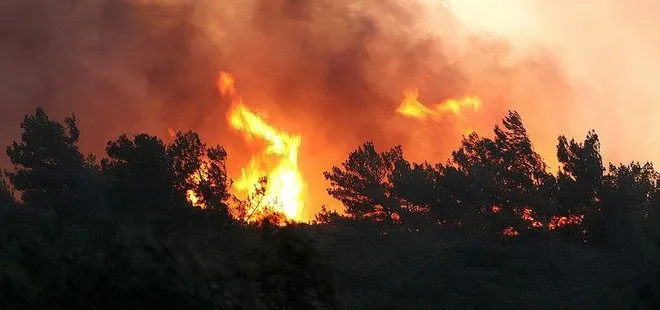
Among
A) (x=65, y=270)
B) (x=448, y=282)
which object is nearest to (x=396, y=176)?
(x=448, y=282)

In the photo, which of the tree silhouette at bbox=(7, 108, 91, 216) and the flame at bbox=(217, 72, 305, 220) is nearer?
the tree silhouette at bbox=(7, 108, 91, 216)

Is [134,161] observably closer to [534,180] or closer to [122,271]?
[534,180]

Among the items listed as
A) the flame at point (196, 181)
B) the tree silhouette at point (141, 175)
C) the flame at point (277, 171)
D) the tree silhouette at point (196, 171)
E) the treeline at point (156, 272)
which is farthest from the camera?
the flame at point (277, 171)

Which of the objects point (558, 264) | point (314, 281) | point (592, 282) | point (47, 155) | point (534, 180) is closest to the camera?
point (314, 281)

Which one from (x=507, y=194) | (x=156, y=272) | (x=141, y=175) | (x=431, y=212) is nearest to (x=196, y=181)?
(x=141, y=175)

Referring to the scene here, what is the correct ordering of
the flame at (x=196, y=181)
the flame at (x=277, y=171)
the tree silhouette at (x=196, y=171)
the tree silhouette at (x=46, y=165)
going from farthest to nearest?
the flame at (x=277, y=171) → the tree silhouette at (x=46, y=165) → the tree silhouette at (x=196, y=171) → the flame at (x=196, y=181)

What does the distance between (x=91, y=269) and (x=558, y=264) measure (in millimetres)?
42383

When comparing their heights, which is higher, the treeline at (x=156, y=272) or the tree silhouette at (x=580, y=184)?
the tree silhouette at (x=580, y=184)

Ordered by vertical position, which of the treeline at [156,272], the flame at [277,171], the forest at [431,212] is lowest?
the treeline at [156,272]

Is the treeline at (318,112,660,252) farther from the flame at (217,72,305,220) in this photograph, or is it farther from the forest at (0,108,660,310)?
the flame at (217,72,305,220)

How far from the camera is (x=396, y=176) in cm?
6006

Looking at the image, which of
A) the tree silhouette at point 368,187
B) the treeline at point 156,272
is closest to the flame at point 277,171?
the tree silhouette at point 368,187

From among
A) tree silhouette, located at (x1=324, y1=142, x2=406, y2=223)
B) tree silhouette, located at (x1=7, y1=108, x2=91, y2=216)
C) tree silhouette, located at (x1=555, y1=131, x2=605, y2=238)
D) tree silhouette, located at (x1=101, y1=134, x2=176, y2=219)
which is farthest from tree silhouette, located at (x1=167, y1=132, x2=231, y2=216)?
tree silhouette, located at (x1=555, y1=131, x2=605, y2=238)

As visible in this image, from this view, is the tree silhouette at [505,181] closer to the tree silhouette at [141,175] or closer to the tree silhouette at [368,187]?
the tree silhouette at [368,187]
